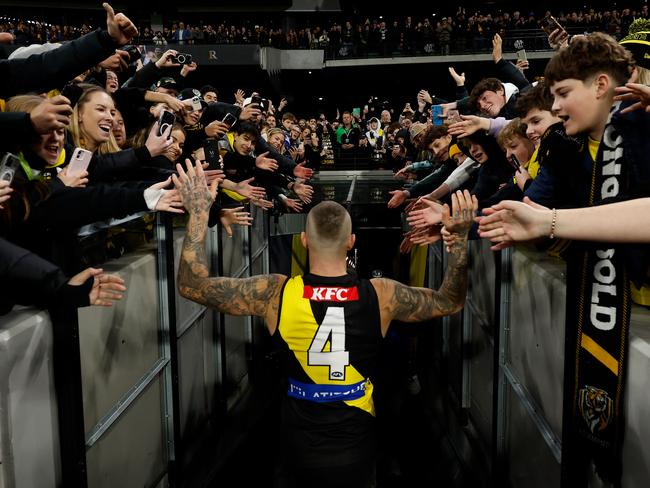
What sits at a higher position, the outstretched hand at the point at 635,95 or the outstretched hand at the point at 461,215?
the outstretched hand at the point at 635,95

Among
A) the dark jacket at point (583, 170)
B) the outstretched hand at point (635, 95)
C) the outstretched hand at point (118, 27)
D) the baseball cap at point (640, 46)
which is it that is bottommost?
the dark jacket at point (583, 170)

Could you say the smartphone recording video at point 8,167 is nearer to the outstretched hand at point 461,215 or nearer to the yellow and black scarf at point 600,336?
the outstretched hand at point 461,215

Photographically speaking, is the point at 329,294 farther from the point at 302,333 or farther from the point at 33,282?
the point at 33,282

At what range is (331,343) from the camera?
235 centimetres

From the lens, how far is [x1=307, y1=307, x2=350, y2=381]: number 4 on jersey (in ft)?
7.67

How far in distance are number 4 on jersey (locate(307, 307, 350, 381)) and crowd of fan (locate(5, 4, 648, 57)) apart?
21758 millimetres

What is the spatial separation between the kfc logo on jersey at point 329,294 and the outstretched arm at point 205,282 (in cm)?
15

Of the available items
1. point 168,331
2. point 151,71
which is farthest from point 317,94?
point 168,331

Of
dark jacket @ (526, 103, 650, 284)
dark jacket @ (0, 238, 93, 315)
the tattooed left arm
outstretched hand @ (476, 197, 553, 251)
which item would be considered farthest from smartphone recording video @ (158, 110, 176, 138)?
outstretched hand @ (476, 197, 553, 251)

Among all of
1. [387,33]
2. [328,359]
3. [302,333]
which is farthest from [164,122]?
[387,33]

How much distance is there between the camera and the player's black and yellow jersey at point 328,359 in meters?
2.34

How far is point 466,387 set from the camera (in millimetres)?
4480

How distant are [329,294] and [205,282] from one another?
524 mm

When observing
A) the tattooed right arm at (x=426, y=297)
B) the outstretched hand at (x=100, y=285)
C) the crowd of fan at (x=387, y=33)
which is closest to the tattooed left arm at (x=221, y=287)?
the tattooed right arm at (x=426, y=297)
